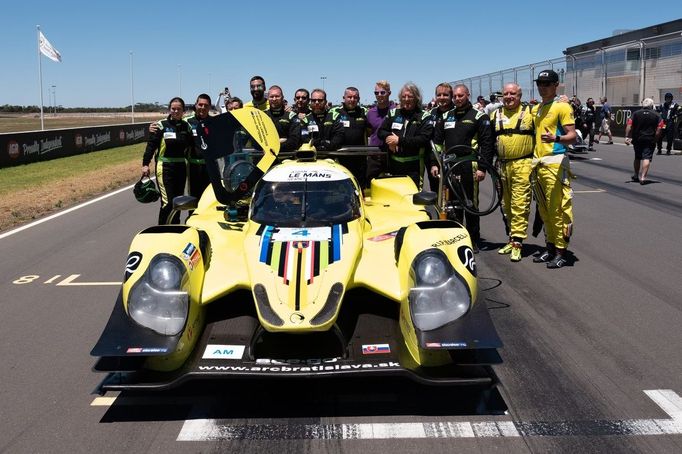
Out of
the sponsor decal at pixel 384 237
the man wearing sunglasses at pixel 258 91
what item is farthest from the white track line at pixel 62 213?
the sponsor decal at pixel 384 237

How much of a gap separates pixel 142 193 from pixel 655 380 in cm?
638

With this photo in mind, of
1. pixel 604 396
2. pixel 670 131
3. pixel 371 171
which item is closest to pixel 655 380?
pixel 604 396

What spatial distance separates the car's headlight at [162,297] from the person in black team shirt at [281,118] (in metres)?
4.80

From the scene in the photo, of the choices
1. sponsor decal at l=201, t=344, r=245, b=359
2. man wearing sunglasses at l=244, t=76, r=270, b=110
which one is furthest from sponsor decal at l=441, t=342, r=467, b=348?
man wearing sunglasses at l=244, t=76, r=270, b=110

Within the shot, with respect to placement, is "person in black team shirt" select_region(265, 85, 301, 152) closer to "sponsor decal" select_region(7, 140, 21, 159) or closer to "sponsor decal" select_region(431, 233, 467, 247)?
"sponsor decal" select_region(431, 233, 467, 247)

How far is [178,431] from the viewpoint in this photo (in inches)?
142

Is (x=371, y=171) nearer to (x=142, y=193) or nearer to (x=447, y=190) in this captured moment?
(x=447, y=190)

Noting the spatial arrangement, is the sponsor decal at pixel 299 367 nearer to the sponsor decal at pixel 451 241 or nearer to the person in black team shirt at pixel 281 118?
the sponsor decal at pixel 451 241

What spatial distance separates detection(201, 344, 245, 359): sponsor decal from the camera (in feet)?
12.7

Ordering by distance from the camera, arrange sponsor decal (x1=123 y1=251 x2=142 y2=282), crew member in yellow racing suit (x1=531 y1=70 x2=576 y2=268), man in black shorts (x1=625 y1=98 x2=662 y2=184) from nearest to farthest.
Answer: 1. sponsor decal (x1=123 y1=251 x2=142 y2=282)
2. crew member in yellow racing suit (x1=531 y1=70 x2=576 y2=268)
3. man in black shorts (x1=625 y1=98 x2=662 y2=184)

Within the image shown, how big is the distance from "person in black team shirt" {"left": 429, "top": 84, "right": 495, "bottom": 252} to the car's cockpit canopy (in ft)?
8.89

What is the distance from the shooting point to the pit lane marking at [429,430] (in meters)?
3.53

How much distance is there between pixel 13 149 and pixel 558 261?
62.6ft

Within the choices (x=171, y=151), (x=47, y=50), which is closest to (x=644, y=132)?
(x=171, y=151)
